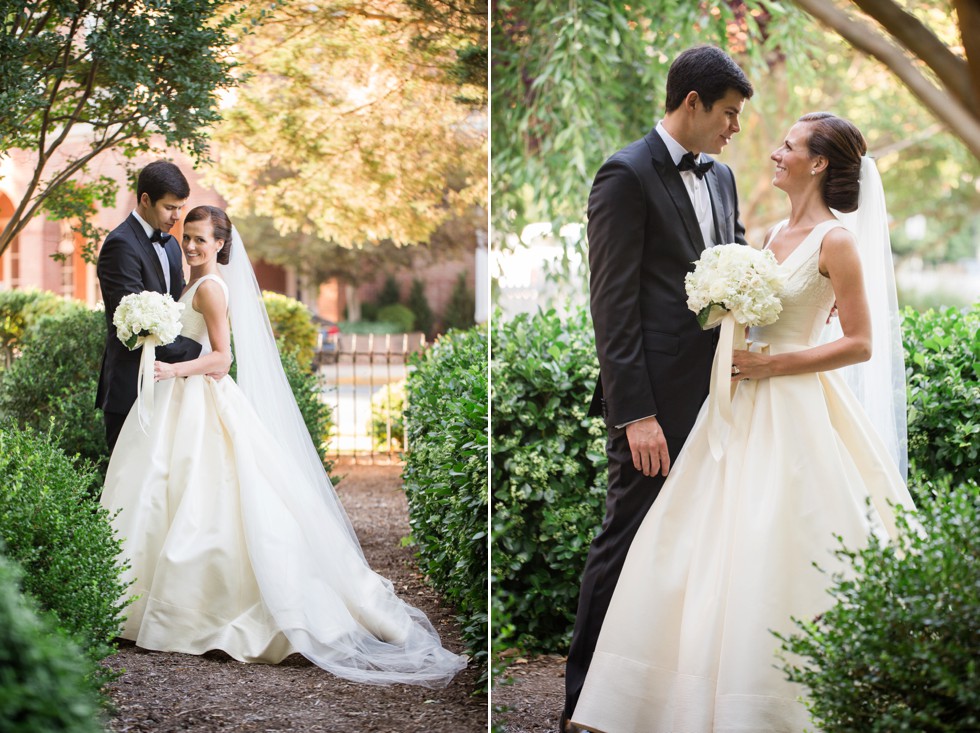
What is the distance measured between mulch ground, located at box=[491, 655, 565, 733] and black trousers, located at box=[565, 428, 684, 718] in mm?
218

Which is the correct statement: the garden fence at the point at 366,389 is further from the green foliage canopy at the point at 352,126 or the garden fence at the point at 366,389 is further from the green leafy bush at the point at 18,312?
the green leafy bush at the point at 18,312

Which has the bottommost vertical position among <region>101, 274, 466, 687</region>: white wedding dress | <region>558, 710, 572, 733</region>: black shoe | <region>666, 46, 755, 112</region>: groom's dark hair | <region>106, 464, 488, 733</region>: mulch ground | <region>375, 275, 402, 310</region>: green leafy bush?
<region>558, 710, 572, 733</region>: black shoe

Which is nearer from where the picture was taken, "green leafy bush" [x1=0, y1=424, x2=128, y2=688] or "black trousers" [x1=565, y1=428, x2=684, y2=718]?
"green leafy bush" [x1=0, y1=424, x2=128, y2=688]

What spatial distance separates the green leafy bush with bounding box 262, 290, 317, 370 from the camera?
3.06m

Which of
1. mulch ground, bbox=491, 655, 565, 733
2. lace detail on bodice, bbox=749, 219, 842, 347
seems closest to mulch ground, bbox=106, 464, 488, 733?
mulch ground, bbox=491, 655, 565, 733

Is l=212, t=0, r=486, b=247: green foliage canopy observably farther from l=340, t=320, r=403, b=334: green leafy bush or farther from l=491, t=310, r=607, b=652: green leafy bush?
l=491, t=310, r=607, b=652: green leafy bush

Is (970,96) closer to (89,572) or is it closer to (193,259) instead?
(193,259)

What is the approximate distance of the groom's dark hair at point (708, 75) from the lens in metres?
2.75

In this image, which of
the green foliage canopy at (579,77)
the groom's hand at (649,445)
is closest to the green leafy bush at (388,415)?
the groom's hand at (649,445)

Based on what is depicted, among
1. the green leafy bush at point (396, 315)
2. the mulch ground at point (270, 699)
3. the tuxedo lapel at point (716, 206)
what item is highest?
the tuxedo lapel at point (716, 206)

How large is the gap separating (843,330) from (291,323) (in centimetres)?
162

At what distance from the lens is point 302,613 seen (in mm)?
2904

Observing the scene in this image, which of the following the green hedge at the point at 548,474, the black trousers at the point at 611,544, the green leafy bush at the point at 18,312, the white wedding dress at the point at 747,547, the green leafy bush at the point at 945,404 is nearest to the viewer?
the white wedding dress at the point at 747,547

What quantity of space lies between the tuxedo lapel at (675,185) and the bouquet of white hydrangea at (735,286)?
0.52 feet
